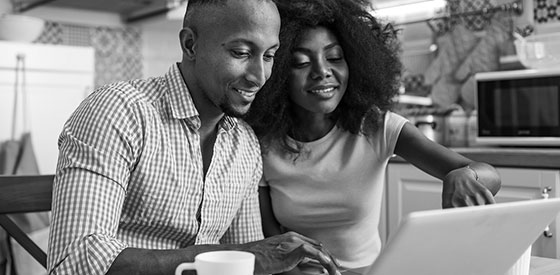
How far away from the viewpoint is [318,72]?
1299 mm

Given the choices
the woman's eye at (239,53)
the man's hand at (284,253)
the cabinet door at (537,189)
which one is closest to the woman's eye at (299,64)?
the woman's eye at (239,53)

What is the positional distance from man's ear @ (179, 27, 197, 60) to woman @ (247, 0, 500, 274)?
9.9 inches

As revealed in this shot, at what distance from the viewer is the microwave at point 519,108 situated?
2.27 m

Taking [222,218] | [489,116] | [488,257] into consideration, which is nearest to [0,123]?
[222,218]

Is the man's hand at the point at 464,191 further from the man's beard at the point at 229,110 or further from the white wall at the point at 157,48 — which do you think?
the white wall at the point at 157,48

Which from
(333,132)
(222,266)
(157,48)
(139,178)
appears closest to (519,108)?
(333,132)

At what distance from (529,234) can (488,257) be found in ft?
0.23

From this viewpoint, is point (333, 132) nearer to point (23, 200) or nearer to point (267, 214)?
point (267, 214)

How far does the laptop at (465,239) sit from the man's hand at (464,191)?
18 cm

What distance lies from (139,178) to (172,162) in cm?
6

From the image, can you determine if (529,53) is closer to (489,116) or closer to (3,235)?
(489,116)

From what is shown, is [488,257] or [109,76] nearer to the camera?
[488,257]

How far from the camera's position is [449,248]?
0.76 metres

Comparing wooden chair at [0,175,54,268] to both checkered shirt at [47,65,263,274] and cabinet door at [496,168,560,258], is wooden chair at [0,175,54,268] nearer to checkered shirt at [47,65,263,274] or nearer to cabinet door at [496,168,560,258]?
checkered shirt at [47,65,263,274]
